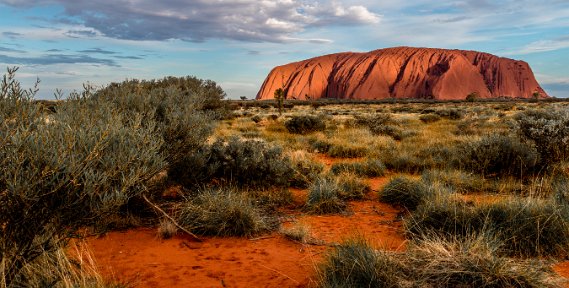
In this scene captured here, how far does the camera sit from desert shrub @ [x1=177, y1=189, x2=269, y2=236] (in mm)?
5344

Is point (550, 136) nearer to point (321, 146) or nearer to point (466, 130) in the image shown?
point (321, 146)

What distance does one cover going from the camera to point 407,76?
11712 cm

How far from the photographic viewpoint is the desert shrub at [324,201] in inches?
252

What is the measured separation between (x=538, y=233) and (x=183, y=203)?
435 centimetres

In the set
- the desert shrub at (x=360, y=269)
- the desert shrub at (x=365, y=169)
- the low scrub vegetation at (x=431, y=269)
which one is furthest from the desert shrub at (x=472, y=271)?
the desert shrub at (x=365, y=169)

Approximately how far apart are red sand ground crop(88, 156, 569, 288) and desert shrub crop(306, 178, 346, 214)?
285 mm

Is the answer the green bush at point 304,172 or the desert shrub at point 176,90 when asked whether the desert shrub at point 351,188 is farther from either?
the desert shrub at point 176,90

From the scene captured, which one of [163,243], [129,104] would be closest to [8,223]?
[163,243]

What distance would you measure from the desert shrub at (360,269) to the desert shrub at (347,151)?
7.95 metres

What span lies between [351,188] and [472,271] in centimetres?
395

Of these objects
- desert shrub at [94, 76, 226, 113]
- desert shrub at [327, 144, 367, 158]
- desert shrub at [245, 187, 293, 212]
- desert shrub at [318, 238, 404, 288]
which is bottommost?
desert shrub at [245, 187, 293, 212]

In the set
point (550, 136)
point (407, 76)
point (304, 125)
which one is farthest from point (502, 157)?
point (407, 76)

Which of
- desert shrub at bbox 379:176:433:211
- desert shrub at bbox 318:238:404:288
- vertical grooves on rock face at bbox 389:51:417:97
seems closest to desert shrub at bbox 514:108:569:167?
desert shrub at bbox 379:176:433:211

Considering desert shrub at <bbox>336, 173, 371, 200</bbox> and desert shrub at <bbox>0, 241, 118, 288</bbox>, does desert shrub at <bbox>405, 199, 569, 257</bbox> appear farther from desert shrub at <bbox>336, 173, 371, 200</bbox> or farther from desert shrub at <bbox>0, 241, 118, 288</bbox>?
desert shrub at <bbox>0, 241, 118, 288</bbox>
